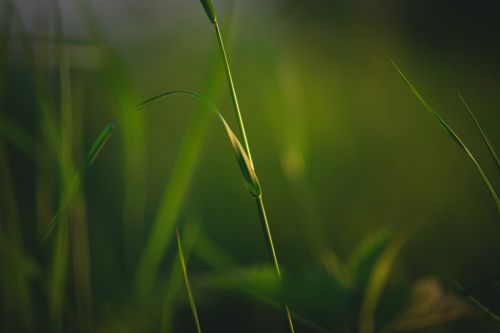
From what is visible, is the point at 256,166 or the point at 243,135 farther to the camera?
the point at 256,166

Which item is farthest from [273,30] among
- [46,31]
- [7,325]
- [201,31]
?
[201,31]

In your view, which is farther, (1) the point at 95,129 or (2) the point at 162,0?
(1) the point at 95,129

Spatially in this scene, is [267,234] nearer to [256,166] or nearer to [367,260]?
[367,260]

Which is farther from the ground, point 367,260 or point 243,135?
point 243,135

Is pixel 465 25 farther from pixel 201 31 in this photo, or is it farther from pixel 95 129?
pixel 95 129

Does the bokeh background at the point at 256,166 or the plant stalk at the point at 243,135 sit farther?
the bokeh background at the point at 256,166

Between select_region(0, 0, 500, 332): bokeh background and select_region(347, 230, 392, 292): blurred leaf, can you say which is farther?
select_region(0, 0, 500, 332): bokeh background

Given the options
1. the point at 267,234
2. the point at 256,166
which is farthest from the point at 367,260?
the point at 256,166

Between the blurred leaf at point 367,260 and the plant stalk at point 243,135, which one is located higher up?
the plant stalk at point 243,135
